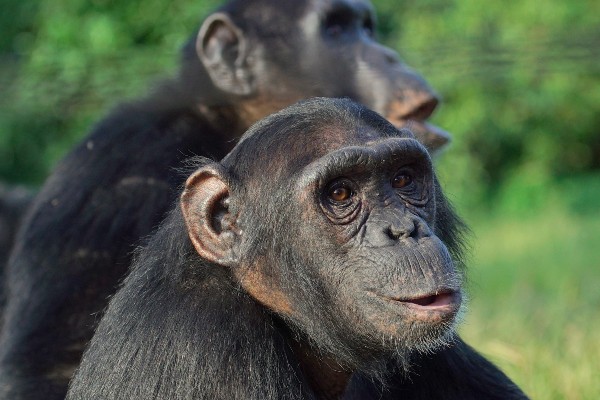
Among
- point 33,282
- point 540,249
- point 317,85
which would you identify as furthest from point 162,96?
point 540,249

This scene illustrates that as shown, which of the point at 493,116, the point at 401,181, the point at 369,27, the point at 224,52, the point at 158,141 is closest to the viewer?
the point at 401,181

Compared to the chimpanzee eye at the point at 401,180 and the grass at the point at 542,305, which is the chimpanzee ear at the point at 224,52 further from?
the chimpanzee eye at the point at 401,180

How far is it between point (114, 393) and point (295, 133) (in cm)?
113

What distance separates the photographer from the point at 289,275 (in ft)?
12.9

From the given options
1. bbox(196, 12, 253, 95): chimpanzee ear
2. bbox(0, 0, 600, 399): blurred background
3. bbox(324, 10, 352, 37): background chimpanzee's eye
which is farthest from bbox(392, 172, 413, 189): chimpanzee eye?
bbox(324, 10, 352, 37): background chimpanzee's eye

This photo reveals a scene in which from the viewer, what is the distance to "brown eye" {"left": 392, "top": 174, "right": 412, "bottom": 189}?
3.90 m

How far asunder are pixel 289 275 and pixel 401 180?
53cm

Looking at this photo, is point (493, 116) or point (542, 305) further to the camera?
point (493, 116)

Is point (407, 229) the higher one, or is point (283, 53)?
point (407, 229)

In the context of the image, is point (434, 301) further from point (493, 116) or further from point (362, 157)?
point (493, 116)

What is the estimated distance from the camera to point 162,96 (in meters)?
6.48

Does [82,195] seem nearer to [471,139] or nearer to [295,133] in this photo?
[295,133]

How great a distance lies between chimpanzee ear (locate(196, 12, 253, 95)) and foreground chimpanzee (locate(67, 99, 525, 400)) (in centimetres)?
244

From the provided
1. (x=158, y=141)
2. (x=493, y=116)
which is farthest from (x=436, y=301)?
(x=493, y=116)
